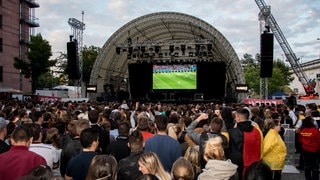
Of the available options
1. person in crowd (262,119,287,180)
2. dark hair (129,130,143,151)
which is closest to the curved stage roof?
person in crowd (262,119,287,180)

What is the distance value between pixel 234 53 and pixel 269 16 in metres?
4.65

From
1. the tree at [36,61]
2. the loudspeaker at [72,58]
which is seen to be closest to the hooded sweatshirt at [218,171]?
the loudspeaker at [72,58]

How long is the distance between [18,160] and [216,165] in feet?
7.40

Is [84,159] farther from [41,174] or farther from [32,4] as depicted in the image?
[32,4]

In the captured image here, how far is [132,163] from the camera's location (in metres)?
4.88

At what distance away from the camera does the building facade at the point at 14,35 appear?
1795 inches

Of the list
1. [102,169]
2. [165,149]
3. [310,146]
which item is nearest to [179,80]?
[310,146]

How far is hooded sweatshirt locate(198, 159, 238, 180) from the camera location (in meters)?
4.38

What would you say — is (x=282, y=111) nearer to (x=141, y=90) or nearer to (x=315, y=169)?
(x=315, y=169)

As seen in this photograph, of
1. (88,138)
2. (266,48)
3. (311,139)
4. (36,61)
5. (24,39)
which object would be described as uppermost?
(24,39)

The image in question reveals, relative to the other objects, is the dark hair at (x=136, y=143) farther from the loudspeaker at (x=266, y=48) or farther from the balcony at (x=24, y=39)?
the balcony at (x=24, y=39)

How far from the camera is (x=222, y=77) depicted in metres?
34.5

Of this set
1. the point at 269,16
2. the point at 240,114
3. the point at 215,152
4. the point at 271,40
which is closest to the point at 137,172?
the point at 215,152

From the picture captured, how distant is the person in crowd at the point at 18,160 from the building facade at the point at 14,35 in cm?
4326
